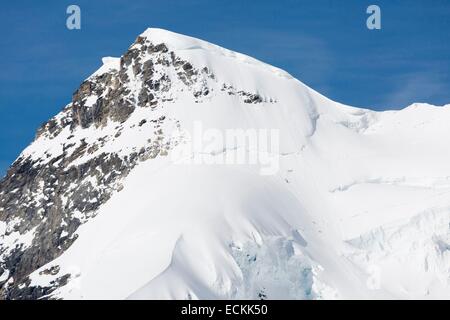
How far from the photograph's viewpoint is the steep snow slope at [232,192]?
13812 cm

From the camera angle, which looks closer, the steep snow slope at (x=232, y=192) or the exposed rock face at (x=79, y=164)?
the steep snow slope at (x=232, y=192)

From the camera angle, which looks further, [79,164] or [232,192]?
[79,164]

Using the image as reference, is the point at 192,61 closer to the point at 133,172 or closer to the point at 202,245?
the point at 133,172

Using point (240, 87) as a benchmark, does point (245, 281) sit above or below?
below

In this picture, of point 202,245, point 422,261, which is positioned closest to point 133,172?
point 202,245

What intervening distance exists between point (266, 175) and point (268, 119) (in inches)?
425

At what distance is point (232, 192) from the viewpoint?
149000 mm

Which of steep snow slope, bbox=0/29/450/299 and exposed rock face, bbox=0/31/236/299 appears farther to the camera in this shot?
exposed rock face, bbox=0/31/236/299

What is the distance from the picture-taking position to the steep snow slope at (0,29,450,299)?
138125mm

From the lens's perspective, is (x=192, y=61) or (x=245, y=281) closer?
(x=245, y=281)

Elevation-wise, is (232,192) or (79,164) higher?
(79,164)

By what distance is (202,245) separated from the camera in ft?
452
